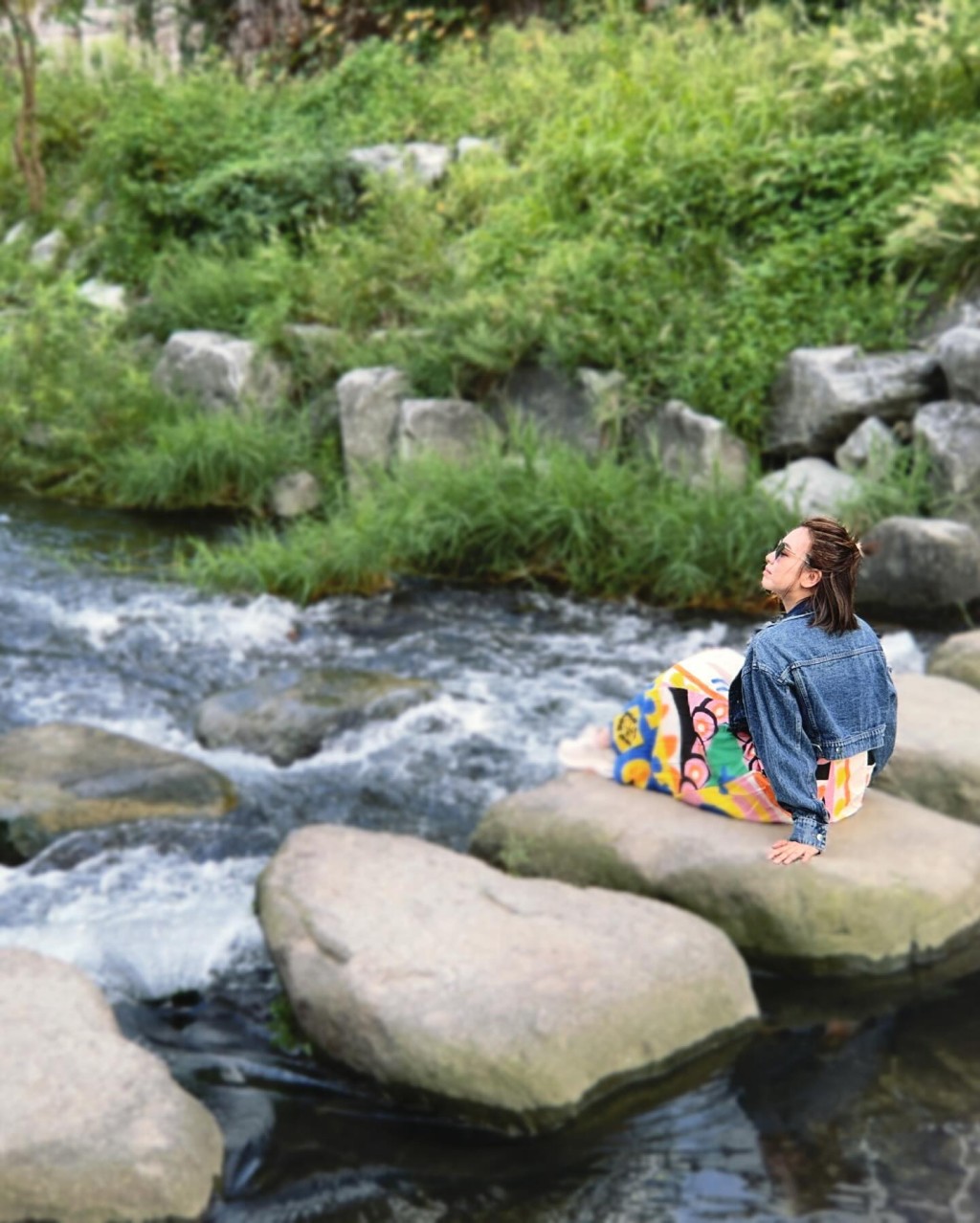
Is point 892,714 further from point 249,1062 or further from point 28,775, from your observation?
point 28,775

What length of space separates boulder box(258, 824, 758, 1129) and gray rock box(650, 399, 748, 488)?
12.8 ft

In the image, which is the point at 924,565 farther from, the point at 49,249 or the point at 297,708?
the point at 49,249

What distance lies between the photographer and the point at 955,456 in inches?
294

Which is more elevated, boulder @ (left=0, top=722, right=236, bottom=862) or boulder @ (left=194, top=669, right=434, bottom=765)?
boulder @ (left=0, top=722, right=236, bottom=862)

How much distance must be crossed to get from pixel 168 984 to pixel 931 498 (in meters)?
4.85

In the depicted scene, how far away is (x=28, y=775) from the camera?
5.27 meters

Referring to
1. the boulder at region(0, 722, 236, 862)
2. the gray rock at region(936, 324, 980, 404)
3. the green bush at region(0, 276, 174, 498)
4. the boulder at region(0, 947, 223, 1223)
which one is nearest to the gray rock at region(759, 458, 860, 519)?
the gray rock at region(936, 324, 980, 404)

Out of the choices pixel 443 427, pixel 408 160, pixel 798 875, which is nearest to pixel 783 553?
pixel 798 875

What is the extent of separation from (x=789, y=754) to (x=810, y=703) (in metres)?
0.03

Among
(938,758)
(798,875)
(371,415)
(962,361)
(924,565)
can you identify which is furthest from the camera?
(371,415)

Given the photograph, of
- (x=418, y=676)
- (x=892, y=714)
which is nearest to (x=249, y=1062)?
(x=418, y=676)

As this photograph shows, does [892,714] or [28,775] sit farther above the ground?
[892,714]

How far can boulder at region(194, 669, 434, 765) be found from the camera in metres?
5.77

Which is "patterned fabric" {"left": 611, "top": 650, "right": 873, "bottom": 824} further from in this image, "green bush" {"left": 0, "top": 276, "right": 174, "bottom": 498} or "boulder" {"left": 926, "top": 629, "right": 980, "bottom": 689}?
"green bush" {"left": 0, "top": 276, "right": 174, "bottom": 498}
